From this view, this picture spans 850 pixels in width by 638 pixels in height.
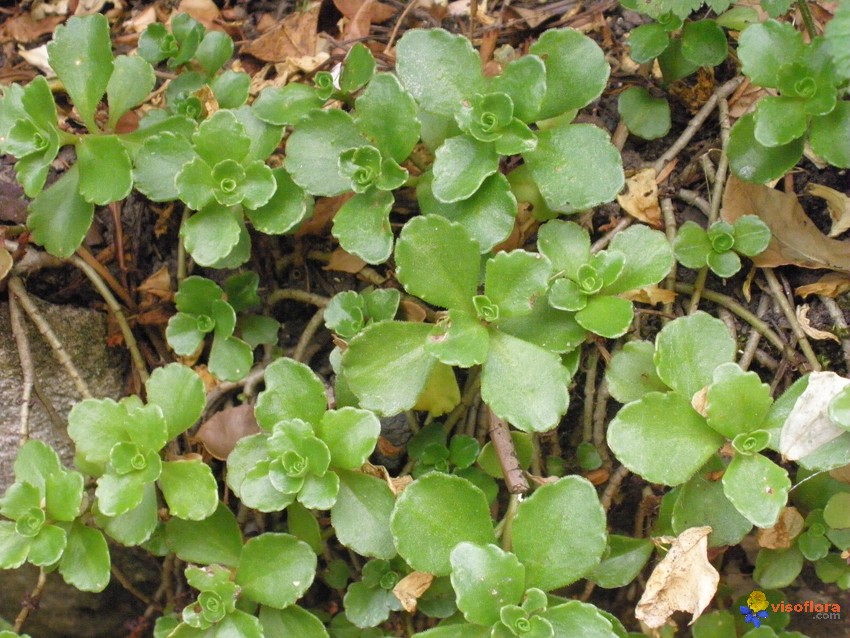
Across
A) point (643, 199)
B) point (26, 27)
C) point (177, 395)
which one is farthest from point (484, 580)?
point (26, 27)

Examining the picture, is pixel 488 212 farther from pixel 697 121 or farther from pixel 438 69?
pixel 697 121

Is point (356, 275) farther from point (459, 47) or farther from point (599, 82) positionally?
point (599, 82)

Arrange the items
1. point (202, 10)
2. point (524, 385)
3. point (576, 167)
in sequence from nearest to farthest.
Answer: point (524, 385) < point (576, 167) < point (202, 10)

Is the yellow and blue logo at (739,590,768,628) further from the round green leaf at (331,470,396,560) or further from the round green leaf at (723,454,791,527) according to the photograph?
the round green leaf at (331,470,396,560)

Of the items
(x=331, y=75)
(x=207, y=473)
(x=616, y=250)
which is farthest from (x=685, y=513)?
(x=331, y=75)

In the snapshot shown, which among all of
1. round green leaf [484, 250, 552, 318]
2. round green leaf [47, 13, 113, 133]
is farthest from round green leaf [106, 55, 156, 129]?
round green leaf [484, 250, 552, 318]

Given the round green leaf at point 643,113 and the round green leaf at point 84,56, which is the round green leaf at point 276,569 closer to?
the round green leaf at point 84,56
